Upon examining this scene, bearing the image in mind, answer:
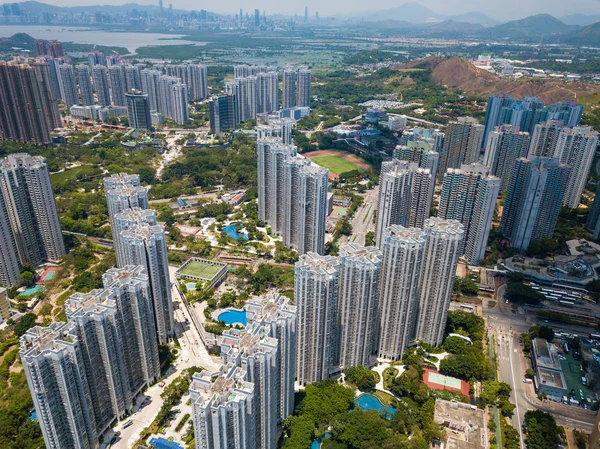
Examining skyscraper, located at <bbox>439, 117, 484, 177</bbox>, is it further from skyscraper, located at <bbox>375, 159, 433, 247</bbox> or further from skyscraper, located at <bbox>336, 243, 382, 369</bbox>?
skyscraper, located at <bbox>336, 243, 382, 369</bbox>

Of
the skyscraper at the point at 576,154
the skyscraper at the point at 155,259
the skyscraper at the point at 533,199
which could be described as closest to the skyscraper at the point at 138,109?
the skyscraper at the point at 155,259

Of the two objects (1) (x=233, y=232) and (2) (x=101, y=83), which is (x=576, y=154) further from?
(2) (x=101, y=83)

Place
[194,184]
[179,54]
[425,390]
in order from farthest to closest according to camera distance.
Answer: [179,54] → [194,184] → [425,390]

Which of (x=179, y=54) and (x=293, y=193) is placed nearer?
(x=293, y=193)

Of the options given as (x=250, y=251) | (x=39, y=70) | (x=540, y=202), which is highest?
(x=39, y=70)

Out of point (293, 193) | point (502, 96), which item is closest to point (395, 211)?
point (293, 193)

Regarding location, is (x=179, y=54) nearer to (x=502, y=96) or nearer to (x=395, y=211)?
(x=502, y=96)
